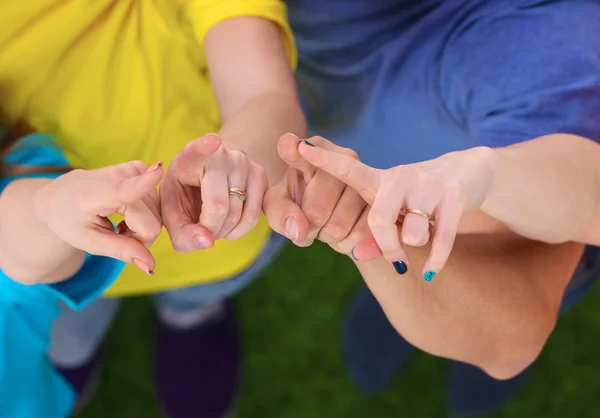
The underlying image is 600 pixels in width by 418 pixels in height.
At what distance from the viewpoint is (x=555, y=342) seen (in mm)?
827

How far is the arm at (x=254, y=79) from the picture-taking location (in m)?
0.44

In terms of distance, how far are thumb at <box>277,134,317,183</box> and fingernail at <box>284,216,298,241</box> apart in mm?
28

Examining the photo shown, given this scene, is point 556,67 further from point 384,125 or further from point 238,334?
point 238,334

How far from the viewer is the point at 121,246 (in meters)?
0.32

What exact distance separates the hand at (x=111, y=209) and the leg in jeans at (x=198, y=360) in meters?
0.52

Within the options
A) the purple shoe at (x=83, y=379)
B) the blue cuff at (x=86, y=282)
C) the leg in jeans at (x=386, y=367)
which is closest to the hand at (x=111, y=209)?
the blue cuff at (x=86, y=282)

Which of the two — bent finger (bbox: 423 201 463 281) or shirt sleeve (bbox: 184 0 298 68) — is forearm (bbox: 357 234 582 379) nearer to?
bent finger (bbox: 423 201 463 281)

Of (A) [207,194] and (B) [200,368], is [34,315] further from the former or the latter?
(B) [200,368]

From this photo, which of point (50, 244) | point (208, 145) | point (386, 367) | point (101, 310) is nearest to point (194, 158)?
point (208, 145)

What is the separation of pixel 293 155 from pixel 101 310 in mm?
481

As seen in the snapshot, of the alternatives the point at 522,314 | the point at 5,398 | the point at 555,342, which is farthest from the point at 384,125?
the point at 555,342

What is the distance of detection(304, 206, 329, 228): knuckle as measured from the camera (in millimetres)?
344

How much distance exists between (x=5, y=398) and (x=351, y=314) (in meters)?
0.49

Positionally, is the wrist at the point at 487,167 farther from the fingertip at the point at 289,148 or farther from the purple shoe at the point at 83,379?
the purple shoe at the point at 83,379
